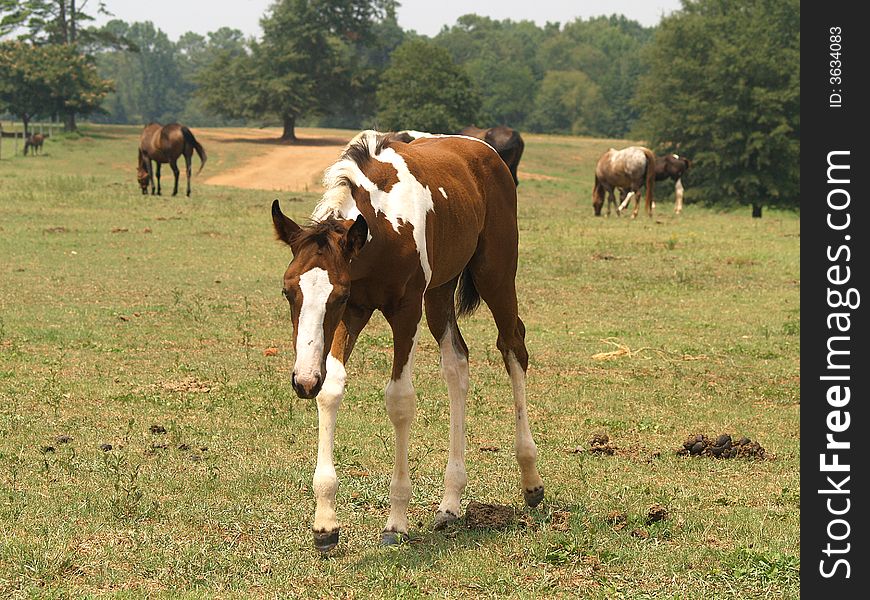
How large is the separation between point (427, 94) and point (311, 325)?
4723 centimetres

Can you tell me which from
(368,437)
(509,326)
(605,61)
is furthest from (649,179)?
(605,61)

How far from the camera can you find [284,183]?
1487 inches

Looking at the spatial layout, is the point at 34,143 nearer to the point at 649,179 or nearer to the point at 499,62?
the point at 649,179

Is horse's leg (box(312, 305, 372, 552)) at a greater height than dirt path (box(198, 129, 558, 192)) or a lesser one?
lesser

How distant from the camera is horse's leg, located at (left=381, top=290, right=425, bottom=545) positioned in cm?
548

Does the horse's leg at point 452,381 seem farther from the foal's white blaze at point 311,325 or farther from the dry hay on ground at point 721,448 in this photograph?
the dry hay on ground at point 721,448

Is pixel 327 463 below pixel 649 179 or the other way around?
below

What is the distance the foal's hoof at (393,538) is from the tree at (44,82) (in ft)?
171

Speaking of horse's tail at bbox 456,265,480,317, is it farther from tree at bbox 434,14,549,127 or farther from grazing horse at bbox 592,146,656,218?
tree at bbox 434,14,549,127

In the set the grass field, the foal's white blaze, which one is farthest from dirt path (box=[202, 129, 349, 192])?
the foal's white blaze

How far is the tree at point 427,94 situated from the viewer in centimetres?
4972

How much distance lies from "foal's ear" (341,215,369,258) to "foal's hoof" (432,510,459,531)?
1.68m

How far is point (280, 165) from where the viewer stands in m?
44.5
